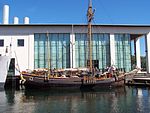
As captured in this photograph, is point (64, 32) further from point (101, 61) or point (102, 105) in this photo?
point (102, 105)

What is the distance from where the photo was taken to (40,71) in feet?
148

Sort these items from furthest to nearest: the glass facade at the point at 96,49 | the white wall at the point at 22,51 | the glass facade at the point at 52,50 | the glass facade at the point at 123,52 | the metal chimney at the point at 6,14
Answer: the glass facade at the point at 123,52
the metal chimney at the point at 6,14
the glass facade at the point at 96,49
the glass facade at the point at 52,50
the white wall at the point at 22,51

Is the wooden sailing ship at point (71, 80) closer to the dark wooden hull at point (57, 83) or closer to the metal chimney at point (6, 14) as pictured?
the dark wooden hull at point (57, 83)

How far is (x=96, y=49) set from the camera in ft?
181

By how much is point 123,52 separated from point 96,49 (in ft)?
20.1

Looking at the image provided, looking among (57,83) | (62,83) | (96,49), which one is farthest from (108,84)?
(96,49)

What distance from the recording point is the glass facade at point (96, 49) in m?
54.5

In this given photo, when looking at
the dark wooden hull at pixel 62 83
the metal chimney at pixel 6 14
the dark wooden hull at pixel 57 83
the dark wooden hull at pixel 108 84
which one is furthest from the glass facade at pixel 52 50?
the dark wooden hull at pixel 108 84

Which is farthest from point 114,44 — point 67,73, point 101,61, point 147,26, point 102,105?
point 102,105

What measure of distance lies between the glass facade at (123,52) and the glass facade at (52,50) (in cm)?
1098

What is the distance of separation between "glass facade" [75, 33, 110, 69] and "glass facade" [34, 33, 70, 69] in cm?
221

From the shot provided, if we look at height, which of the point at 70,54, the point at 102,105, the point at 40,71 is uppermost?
the point at 70,54

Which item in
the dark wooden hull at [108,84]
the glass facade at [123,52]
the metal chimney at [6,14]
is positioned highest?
the metal chimney at [6,14]

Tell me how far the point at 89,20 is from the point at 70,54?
938cm
